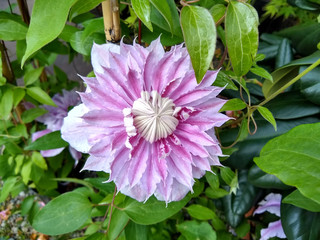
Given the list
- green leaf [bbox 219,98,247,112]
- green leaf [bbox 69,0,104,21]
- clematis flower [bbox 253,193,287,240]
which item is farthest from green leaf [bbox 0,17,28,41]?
clematis flower [bbox 253,193,287,240]

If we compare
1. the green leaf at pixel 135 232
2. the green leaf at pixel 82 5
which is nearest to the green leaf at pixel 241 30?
the green leaf at pixel 82 5

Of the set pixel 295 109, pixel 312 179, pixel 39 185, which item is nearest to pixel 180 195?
pixel 312 179

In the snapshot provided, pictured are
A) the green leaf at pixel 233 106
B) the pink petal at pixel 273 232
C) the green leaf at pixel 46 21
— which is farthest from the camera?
the pink petal at pixel 273 232

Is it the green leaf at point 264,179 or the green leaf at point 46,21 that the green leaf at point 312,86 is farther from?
the green leaf at point 46,21

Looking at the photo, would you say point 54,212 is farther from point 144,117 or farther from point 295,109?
point 295,109

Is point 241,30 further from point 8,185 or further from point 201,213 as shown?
point 8,185
